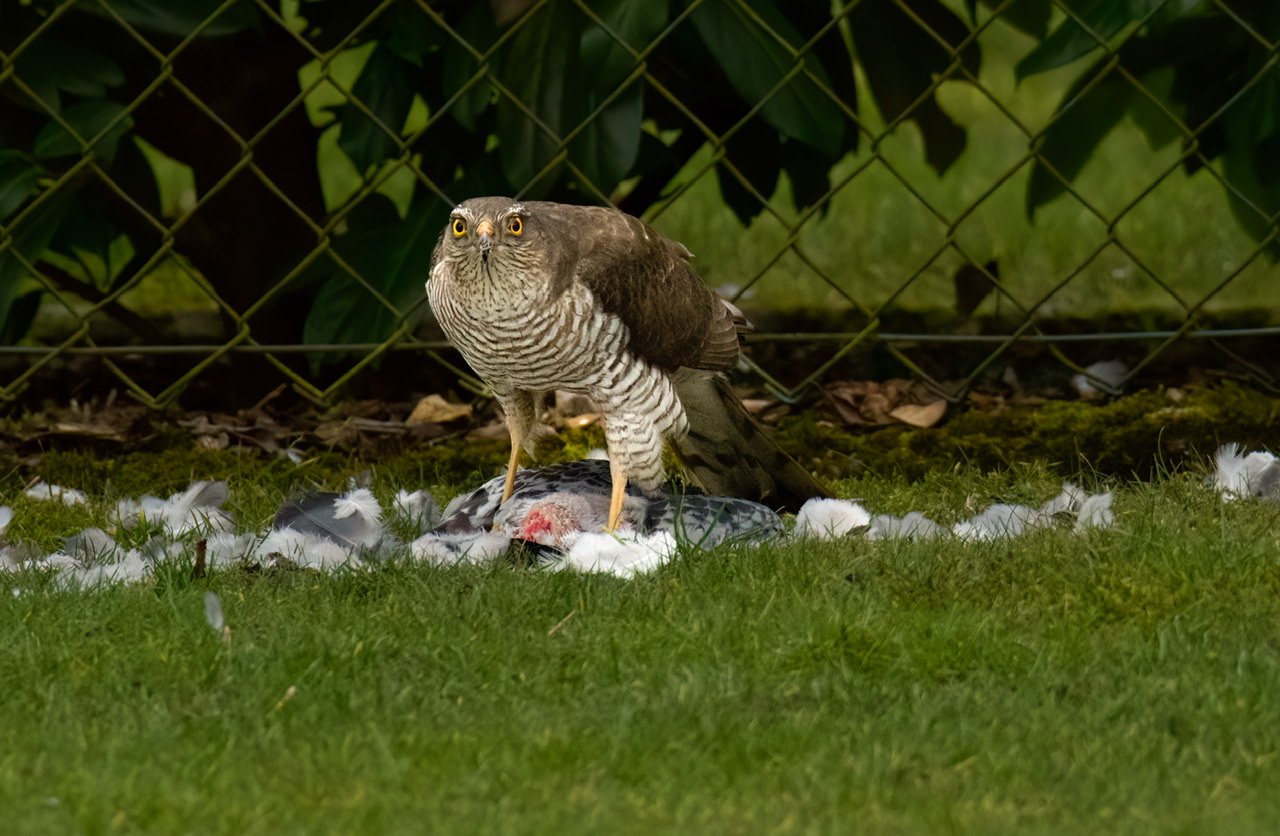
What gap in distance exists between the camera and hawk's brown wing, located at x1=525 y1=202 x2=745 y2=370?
3.69 metres

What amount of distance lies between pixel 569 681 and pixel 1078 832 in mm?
921

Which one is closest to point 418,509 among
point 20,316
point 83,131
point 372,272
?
point 372,272

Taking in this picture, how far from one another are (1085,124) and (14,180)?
3.03 meters

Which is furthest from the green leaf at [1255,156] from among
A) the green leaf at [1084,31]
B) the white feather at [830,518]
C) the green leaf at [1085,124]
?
the white feather at [830,518]

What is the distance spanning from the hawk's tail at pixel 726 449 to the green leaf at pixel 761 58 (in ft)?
2.59

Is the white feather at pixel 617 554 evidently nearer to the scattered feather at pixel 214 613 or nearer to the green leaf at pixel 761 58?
the scattered feather at pixel 214 613

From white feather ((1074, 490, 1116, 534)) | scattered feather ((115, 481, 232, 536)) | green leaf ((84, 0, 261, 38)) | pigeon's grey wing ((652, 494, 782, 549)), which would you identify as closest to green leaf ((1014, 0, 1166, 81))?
white feather ((1074, 490, 1116, 534))

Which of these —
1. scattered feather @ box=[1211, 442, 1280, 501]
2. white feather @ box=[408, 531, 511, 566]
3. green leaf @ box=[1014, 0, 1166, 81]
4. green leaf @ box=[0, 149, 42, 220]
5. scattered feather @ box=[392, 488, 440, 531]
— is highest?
green leaf @ box=[1014, 0, 1166, 81]

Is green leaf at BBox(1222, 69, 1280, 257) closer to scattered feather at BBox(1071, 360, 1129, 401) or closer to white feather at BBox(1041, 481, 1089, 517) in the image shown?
scattered feather at BBox(1071, 360, 1129, 401)

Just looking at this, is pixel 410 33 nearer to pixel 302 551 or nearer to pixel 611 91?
pixel 611 91

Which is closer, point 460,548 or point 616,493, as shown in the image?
point 460,548

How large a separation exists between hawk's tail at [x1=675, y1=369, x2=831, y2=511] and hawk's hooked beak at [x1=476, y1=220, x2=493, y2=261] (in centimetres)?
73

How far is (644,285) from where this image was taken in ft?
12.4

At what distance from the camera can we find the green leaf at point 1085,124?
→ 4.77m
